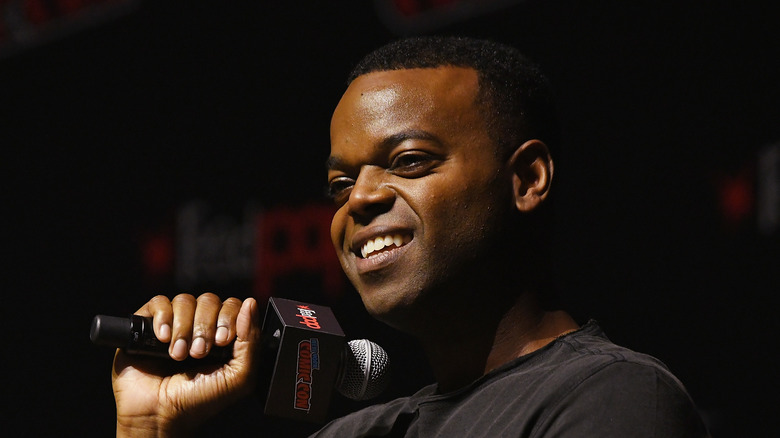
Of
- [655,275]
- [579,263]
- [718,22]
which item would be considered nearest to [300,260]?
[579,263]

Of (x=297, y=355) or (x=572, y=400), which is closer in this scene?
(x=572, y=400)

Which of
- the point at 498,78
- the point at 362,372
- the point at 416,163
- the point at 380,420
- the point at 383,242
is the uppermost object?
the point at 498,78

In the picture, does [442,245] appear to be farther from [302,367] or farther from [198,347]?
[198,347]

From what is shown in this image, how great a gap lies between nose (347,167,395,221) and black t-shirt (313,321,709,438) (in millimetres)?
303

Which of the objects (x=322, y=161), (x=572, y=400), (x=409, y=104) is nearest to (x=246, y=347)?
(x=409, y=104)

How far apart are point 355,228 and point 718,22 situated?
3.77ft

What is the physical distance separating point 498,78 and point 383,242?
1.09 ft

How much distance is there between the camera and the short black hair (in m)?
1.60

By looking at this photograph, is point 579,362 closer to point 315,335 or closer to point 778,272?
point 315,335

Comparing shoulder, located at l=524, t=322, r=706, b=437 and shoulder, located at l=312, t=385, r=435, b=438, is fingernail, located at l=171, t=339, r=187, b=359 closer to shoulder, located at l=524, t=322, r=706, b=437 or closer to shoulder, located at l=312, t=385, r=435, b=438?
shoulder, located at l=312, t=385, r=435, b=438

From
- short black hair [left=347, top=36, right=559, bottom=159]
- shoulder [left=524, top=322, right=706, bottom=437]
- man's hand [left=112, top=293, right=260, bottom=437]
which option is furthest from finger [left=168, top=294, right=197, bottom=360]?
shoulder [left=524, top=322, right=706, bottom=437]

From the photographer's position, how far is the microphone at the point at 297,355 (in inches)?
61.2

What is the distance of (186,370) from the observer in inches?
66.9

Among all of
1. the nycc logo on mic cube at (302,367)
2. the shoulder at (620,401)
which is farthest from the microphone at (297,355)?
the shoulder at (620,401)
